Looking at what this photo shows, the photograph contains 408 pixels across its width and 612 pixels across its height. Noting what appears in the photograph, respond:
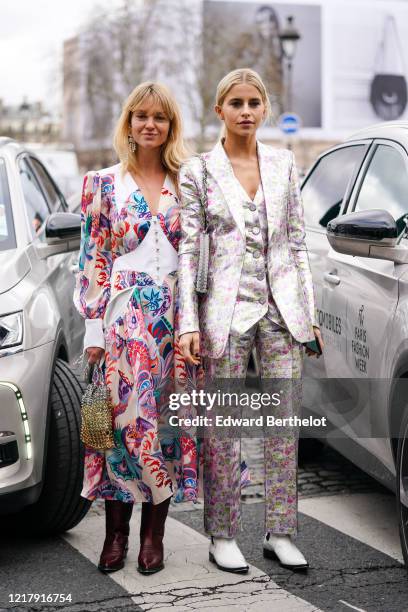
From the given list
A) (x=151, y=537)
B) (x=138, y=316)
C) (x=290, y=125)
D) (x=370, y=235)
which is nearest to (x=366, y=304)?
(x=370, y=235)

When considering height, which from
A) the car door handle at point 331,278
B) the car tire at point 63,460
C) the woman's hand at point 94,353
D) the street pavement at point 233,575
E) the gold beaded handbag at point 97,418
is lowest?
the street pavement at point 233,575

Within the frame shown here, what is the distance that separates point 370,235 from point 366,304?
1.31ft

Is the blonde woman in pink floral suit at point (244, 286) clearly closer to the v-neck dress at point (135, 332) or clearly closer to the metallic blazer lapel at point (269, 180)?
the metallic blazer lapel at point (269, 180)

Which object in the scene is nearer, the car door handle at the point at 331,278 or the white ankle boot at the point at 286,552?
the white ankle boot at the point at 286,552

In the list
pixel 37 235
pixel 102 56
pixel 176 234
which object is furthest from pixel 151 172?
pixel 102 56

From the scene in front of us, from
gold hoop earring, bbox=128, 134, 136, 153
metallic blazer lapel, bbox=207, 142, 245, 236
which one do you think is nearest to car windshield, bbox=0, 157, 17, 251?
gold hoop earring, bbox=128, 134, 136, 153

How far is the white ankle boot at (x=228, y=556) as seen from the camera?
3.88 m

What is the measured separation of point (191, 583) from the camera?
3.80 metres

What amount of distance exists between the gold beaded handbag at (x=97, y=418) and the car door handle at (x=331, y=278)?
1.31 metres

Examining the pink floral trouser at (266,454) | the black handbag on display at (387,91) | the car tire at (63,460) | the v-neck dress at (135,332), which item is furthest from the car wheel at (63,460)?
the black handbag on display at (387,91)

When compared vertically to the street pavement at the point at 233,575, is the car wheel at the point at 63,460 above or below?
above

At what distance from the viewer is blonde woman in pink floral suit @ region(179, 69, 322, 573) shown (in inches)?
148

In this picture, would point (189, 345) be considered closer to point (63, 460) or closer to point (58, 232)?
point (63, 460)

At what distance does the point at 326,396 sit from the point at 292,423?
2.84 feet
